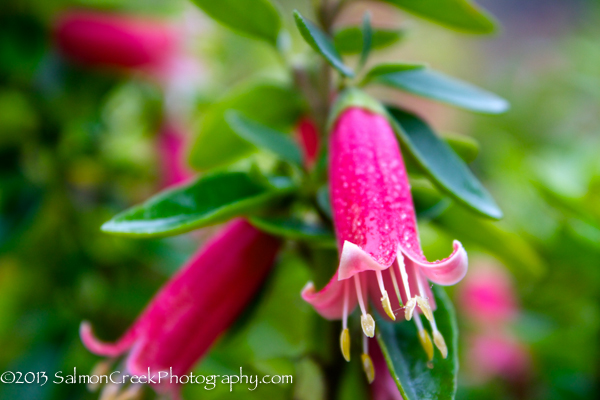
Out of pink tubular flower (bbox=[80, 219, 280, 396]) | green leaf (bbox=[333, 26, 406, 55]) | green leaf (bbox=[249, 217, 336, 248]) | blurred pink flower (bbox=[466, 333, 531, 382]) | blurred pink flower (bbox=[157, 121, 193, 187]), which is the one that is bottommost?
blurred pink flower (bbox=[466, 333, 531, 382])

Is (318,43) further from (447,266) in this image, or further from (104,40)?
(104,40)

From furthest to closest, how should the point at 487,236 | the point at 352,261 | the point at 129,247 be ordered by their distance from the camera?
the point at 129,247, the point at 487,236, the point at 352,261

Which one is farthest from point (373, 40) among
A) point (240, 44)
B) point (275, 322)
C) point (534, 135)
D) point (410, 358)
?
point (240, 44)

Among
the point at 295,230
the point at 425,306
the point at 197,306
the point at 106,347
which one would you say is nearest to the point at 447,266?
the point at 425,306

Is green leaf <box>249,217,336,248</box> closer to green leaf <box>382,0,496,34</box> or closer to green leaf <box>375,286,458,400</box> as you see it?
green leaf <box>375,286,458,400</box>

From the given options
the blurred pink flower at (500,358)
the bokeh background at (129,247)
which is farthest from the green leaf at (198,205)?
the blurred pink flower at (500,358)

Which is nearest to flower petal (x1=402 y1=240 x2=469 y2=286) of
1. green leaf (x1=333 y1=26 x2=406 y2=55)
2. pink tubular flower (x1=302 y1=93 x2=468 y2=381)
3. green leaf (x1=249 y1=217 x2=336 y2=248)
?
pink tubular flower (x1=302 y1=93 x2=468 y2=381)

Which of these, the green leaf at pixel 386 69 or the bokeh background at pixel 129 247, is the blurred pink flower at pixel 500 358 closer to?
the bokeh background at pixel 129 247
